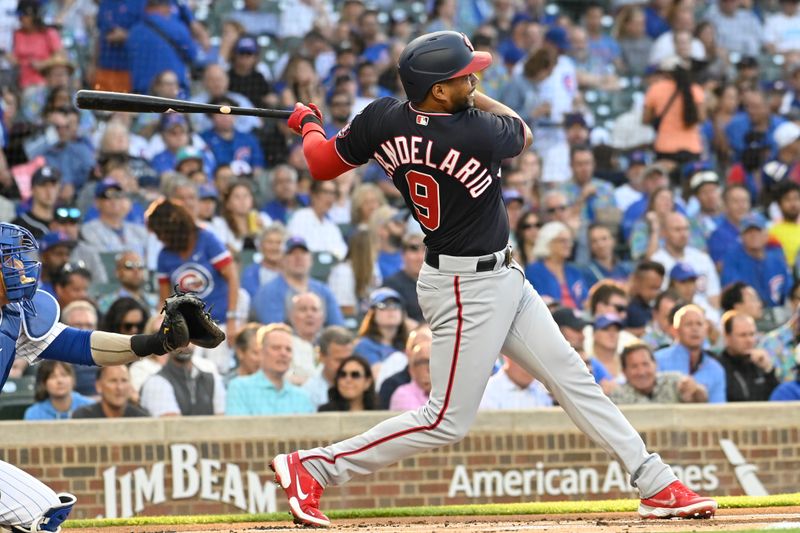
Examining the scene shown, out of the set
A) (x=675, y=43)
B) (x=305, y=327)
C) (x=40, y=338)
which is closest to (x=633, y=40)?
(x=675, y=43)

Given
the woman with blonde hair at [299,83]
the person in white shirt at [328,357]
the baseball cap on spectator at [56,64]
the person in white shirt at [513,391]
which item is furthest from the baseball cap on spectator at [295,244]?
the baseball cap on spectator at [56,64]

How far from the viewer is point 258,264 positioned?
1013cm

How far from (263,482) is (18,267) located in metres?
3.41

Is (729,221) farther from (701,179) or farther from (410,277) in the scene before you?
(410,277)

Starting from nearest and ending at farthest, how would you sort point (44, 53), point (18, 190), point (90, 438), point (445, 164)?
point (445, 164)
point (90, 438)
point (18, 190)
point (44, 53)

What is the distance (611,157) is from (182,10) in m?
3.75

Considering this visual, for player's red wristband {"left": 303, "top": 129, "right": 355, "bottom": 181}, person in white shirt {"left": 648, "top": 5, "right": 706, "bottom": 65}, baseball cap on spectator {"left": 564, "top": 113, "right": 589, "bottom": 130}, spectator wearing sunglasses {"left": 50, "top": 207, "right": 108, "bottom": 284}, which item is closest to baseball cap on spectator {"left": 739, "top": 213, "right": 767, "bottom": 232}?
baseball cap on spectator {"left": 564, "top": 113, "right": 589, "bottom": 130}

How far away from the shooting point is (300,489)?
18.7 ft

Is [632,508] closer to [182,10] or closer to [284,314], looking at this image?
[284,314]

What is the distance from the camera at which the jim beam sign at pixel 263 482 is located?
27.3 feet

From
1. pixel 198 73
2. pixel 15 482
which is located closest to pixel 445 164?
pixel 15 482

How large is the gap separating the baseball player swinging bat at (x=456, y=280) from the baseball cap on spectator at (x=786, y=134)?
7.78 m

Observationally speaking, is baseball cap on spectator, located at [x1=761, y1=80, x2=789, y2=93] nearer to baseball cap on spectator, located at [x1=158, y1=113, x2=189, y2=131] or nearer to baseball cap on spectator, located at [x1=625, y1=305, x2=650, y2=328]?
baseball cap on spectator, located at [x1=625, y1=305, x2=650, y2=328]

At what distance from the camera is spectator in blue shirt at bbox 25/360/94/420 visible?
8.38 metres
